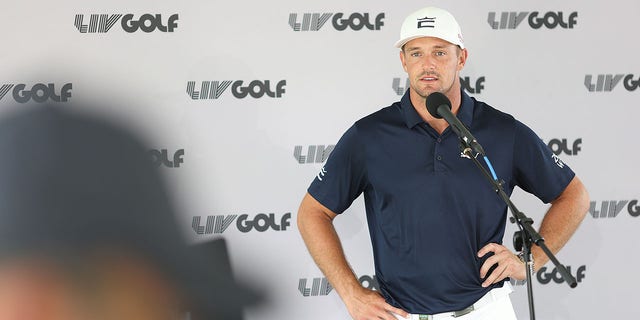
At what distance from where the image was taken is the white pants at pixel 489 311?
2.40m

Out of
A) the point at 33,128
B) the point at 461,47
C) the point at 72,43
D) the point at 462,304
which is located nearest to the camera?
the point at 33,128

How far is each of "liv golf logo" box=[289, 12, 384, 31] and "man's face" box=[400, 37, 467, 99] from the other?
1.41m

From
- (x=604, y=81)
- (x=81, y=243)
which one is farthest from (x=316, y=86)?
(x=81, y=243)

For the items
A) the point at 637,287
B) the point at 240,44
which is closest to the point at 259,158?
the point at 240,44

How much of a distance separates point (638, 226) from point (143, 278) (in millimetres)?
4086

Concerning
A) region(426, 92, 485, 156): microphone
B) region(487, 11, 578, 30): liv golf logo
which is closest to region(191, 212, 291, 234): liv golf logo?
region(487, 11, 578, 30): liv golf logo

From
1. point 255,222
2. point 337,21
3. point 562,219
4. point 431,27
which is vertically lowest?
point 255,222

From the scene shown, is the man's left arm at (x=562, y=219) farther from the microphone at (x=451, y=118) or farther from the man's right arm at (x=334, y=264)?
the microphone at (x=451, y=118)

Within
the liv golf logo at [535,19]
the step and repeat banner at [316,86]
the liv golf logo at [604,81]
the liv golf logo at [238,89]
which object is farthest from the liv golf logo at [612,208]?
the liv golf logo at [238,89]

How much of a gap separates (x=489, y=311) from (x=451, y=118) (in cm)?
75

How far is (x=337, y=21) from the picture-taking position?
3.94m

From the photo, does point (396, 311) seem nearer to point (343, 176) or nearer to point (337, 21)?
point (343, 176)

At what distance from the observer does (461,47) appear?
8.53ft

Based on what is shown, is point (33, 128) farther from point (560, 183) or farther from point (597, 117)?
point (597, 117)
